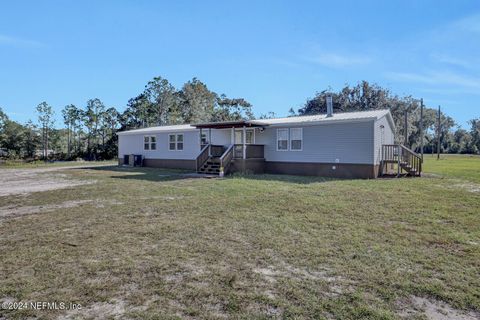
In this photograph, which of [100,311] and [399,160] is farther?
[399,160]

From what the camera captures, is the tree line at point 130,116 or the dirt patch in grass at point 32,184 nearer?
the dirt patch in grass at point 32,184

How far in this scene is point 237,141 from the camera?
19656 mm

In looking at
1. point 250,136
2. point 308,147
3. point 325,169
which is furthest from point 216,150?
point 325,169

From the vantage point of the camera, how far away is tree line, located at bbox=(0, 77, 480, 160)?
117 ft

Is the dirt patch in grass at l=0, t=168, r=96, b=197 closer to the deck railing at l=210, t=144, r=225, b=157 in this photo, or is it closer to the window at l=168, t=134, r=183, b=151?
the deck railing at l=210, t=144, r=225, b=157

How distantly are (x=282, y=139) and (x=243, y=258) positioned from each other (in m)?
13.6

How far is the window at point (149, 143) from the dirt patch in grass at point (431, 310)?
21878 mm

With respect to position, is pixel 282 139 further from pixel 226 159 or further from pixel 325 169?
pixel 226 159

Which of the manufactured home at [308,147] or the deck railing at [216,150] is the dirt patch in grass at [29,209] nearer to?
the manufactured home at [308,147]

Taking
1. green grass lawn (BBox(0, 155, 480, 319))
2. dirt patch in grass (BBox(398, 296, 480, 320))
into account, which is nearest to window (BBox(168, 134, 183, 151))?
green grass lawn (BBox(0, 155, 480, 319))

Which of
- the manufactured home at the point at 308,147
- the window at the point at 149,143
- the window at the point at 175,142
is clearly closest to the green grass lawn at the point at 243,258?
the manufactured home at the point at 308,147

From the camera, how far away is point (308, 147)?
636 inches

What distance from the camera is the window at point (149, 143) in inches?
919

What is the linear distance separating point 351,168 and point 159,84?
30.8 metres
